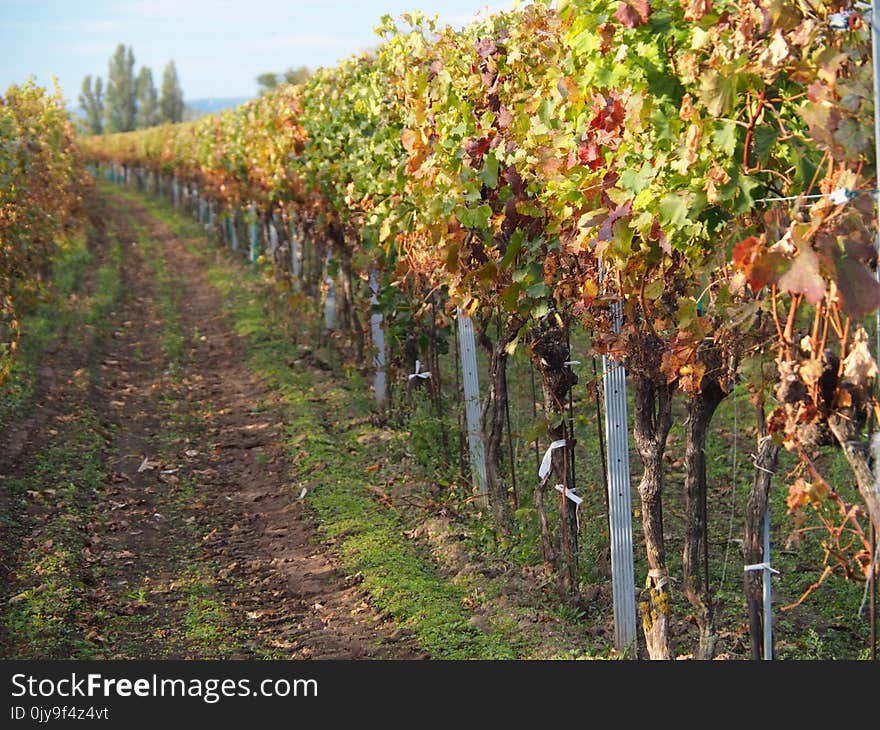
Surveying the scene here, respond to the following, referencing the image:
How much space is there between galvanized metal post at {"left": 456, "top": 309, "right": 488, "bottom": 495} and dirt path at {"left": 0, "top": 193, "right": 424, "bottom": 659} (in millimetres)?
1314

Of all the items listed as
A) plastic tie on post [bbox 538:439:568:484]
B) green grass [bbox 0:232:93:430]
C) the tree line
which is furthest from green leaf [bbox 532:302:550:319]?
the tree line

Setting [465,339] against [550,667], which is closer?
[550,667]

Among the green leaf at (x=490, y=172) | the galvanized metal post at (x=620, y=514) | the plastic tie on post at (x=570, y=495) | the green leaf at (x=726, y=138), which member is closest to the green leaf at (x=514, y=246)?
the green leaf at (x=490, y=172)

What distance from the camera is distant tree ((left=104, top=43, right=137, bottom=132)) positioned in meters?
108

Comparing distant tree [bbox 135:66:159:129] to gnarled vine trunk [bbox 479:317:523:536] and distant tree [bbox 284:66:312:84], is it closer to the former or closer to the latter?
distant tree [bbox 284:66:312:84]

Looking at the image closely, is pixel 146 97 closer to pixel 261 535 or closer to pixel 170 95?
pixel 170 95

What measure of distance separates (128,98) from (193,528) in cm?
11013

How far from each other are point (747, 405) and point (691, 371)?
6.43 meters

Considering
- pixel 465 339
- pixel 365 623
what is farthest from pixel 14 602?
pixel 465 339

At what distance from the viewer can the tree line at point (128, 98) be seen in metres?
109

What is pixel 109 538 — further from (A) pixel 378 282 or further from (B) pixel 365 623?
(A) pixel 378 282

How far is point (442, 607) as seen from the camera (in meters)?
5.94

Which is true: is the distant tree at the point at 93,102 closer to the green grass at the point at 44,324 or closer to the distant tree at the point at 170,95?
the distant tree at the point at 170,95

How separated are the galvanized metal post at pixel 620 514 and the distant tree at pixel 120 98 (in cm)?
11018
